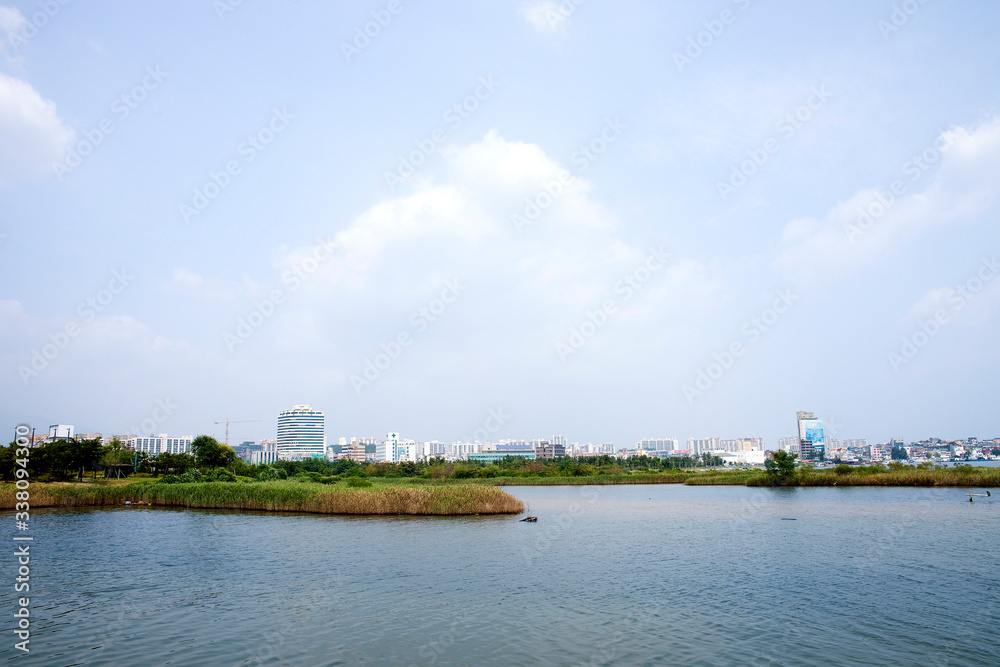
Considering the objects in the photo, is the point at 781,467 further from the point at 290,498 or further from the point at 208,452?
the point at 208,452

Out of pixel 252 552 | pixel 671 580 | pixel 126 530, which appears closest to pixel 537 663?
pixel 671 580

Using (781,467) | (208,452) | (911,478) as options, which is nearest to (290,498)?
(208,452)

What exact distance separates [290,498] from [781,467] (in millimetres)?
56647

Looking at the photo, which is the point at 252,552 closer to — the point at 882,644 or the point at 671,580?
the point at 671,580

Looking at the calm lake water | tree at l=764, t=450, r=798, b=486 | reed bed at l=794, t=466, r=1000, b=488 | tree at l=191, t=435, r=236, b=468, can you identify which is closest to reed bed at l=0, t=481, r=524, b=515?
the calm lake water

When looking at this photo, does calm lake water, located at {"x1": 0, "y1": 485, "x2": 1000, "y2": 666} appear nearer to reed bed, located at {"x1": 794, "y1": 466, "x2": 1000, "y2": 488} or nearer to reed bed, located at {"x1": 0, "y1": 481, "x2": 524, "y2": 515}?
reed bed, located at {"x1": 0, "y1": 481, "x2": 524, "y2": 515}

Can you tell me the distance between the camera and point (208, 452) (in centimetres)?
8088

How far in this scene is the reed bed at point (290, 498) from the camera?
139 feet

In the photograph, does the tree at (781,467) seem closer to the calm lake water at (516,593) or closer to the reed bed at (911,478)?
the reed bed at (911,478)

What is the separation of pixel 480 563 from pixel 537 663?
480 inches

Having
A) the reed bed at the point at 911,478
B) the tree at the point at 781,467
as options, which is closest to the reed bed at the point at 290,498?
the tree at the point at 781,467

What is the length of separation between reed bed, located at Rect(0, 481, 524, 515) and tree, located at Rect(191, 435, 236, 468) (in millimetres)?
29575

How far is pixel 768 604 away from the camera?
61.7 feet

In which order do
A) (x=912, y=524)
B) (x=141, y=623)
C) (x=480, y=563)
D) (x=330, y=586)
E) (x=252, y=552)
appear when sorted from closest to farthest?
1. (x=141, y=623)
2. (x=330, y=586)
3. (x=480, y=563)
4. (x=252, y=552)
5. (x=912, y=524)
